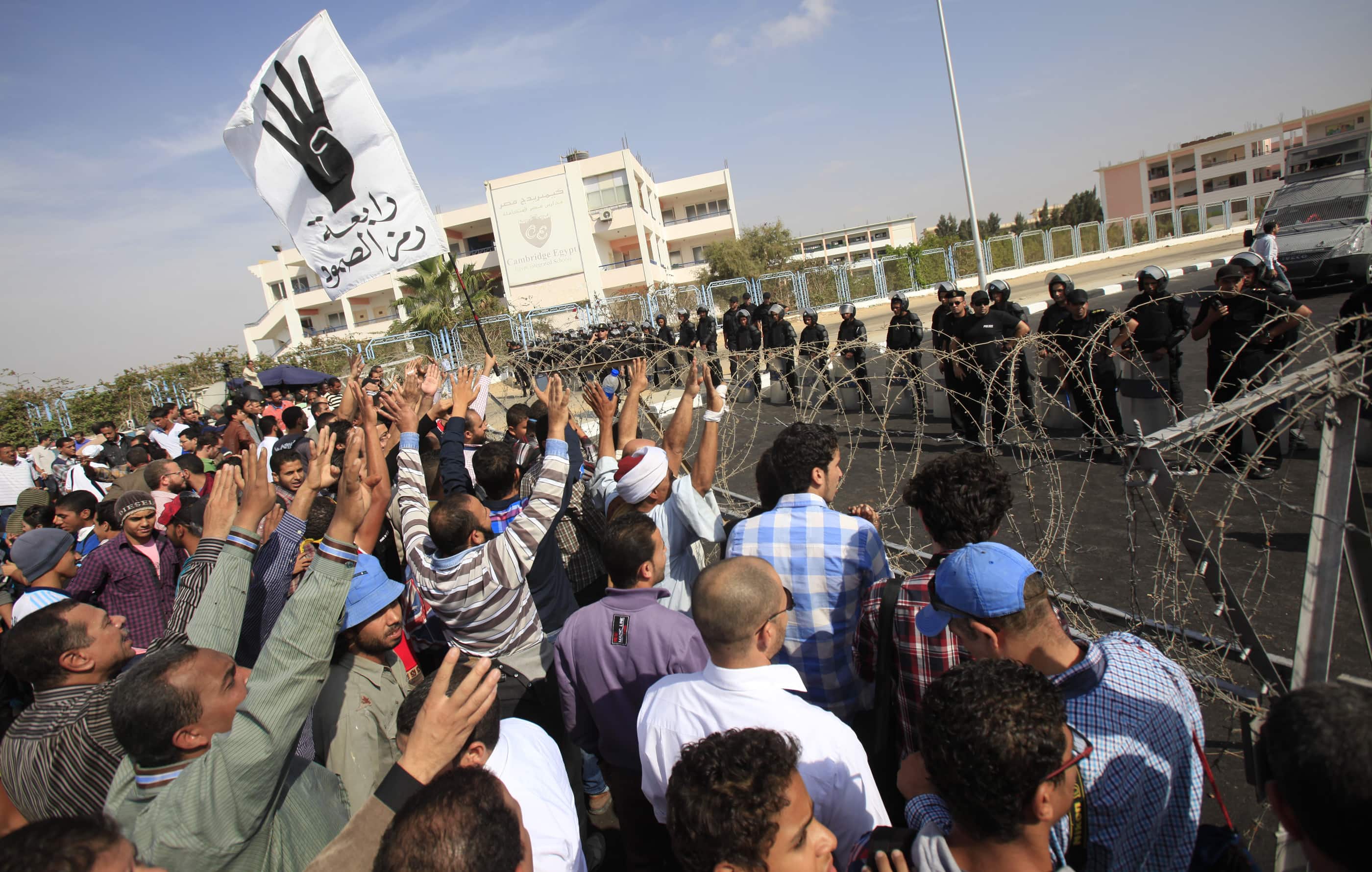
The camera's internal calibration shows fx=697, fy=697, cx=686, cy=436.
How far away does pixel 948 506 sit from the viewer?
2396 mm

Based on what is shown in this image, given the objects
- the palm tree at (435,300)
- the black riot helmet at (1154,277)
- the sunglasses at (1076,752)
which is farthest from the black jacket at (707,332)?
the palm tree at (435,300)

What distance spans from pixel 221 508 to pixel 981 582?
9.20 ft

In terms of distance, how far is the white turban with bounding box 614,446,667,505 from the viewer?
3.23 metres

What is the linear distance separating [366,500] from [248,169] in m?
4.11

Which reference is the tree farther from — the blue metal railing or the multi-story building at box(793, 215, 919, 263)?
the multi-story building at box(793, 215, 919, 263)

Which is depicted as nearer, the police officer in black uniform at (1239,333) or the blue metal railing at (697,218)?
the police officer in black uniform at (1239,333)

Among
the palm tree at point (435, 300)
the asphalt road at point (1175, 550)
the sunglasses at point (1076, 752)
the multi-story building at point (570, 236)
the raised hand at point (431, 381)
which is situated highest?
the multi-story building at point (570, 236)

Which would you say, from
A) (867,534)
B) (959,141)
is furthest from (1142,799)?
(959,141)

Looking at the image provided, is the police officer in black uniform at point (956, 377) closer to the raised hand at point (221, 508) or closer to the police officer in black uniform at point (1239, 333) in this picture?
the police officer in black uniform at point (1239, 333)

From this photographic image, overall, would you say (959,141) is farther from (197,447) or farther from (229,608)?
(229,608)

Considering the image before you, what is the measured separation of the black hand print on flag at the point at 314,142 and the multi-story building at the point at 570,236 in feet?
116

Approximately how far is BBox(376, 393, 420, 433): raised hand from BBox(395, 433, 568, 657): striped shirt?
0.73m

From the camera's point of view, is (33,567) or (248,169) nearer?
(33,567)

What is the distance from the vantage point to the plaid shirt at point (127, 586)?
4.17 meters
